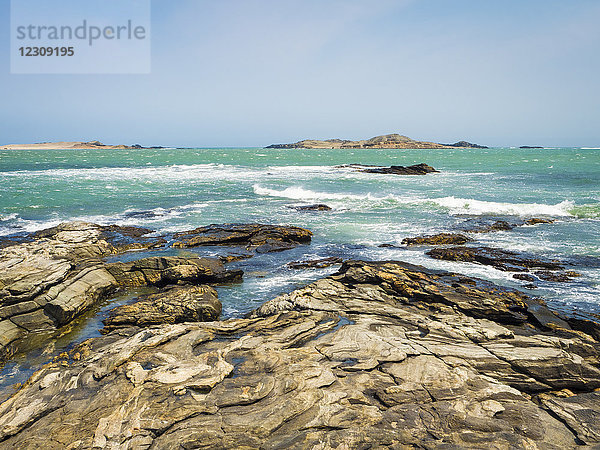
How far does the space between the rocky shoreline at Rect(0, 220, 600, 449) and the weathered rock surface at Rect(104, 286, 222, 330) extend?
39 mm

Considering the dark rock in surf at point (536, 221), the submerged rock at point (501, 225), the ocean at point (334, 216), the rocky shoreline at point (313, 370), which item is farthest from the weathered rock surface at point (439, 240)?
the rocky shoreline at point (313, 370)

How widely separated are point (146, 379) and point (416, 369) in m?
4.35

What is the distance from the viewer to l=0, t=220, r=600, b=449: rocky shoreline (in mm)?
5246

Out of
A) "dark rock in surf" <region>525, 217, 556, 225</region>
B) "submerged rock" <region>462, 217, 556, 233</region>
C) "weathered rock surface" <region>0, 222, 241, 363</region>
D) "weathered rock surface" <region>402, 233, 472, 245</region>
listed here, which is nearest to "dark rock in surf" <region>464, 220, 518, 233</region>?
"submerged rock" <region>462, 217, 556, 233</region>

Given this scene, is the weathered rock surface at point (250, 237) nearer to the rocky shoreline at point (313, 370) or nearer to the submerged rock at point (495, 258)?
the submerged rock at point (495, 258)

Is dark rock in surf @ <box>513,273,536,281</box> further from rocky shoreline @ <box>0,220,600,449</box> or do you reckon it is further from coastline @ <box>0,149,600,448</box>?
rocky shoreline @ <box>0,220,600,449</box>

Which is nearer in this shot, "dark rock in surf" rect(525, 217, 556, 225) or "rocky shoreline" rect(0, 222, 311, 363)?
"rocky shoreline" rect(0, 222, 311, 363)

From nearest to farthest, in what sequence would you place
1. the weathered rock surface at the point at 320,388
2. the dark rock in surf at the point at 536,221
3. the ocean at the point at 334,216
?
the weathered rock surface at the point at 320,388, the ocean at the point at 334,216, the dark rock in surf at the point at 536,221

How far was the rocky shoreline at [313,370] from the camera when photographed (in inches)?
207

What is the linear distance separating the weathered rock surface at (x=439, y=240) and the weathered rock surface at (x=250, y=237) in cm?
490

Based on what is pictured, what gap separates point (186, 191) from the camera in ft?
126

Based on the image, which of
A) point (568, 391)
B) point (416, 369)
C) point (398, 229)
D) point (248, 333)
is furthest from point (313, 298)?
point (398, 229)

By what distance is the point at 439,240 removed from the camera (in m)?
18.6

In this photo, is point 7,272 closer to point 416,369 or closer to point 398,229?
point 416,369
